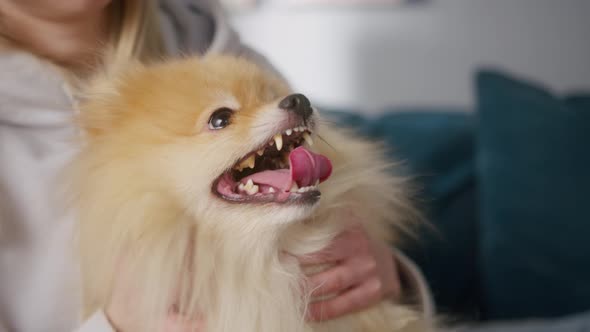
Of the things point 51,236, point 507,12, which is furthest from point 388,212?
point 507,12

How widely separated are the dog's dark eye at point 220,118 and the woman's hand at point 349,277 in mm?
206

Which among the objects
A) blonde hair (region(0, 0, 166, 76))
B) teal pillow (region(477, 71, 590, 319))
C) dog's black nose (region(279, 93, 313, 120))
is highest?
blonde hair (region(0, 0, 166, 76))

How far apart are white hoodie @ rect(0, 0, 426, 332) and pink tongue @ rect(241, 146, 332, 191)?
35cm

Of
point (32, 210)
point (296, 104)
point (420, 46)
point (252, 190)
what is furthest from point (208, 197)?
point (420, 46)

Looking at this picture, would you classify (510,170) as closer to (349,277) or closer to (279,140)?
(349,277)

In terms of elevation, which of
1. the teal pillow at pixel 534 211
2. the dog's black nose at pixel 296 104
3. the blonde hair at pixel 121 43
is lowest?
the teal pillow at pixel 534 211

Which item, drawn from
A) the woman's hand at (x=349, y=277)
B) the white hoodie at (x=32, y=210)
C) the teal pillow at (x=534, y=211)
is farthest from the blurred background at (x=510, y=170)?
the white hoodie at (x=32, y=210)

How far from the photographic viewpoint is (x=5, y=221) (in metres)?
0.90

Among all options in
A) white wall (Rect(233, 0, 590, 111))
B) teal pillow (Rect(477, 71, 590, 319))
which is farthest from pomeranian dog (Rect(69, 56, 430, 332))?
white wall (Rect(233, 0, 590, 111))

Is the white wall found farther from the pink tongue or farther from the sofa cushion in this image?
the pink tongue

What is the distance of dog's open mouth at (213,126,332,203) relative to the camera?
70 centimetres

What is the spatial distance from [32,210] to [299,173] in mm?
470

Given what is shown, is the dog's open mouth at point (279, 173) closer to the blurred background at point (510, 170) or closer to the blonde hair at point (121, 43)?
the blonde hair at point (121, 43)

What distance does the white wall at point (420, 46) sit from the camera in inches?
83.7
